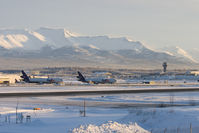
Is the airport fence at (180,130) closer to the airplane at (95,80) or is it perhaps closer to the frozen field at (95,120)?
the frozen field at (95,120)

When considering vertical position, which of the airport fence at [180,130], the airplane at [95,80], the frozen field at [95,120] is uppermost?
the airplane at [95,80]

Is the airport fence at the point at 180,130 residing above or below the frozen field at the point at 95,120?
below

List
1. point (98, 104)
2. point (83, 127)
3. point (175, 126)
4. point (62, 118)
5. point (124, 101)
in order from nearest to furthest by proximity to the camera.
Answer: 1. point (83, 127)
2. point (175, 126)
3. point (62, 118)
4. point (98, 104)
5. point (124, 101)

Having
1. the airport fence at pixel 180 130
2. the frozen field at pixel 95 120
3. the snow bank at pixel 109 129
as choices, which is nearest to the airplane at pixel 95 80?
the frozen field at pixel 95 120

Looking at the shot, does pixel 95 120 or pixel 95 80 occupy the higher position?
pixel 95 80

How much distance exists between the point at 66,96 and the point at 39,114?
79.5 feet

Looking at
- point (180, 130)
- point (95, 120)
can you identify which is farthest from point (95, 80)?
point (180, 130)

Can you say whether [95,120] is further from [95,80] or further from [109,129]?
[95,80]

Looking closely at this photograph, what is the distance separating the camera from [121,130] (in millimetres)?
32438

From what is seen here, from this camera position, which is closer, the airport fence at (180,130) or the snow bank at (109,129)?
the snow bank at (109,129)

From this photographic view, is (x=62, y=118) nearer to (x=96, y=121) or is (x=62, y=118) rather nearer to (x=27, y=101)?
(x=96, y=121)

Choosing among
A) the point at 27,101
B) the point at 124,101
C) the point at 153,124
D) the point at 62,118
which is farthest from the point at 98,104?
the point at 153,124

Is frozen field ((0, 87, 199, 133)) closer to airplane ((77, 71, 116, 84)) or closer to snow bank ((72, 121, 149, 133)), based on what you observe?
snow bank ((72, 121, 149, 133))

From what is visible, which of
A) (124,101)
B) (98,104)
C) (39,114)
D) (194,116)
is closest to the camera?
(194,116)
